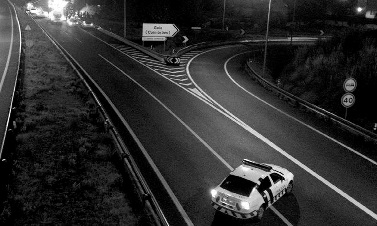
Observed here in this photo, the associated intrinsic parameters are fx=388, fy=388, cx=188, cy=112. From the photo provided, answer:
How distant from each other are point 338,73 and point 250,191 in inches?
751

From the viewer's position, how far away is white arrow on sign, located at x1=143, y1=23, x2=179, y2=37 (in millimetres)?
38906

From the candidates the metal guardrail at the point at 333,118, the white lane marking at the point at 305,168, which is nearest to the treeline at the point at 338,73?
the metal guardrail at the point at 333,118

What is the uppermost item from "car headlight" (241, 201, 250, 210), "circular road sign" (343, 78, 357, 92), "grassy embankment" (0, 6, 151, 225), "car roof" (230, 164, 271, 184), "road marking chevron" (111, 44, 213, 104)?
"circular road sign" (343, 78, 357, 92)

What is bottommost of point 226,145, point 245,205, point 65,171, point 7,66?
point 65,171

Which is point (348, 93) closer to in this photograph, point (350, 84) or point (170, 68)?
point (350, 84)

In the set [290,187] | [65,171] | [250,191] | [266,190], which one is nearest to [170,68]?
[65,171]

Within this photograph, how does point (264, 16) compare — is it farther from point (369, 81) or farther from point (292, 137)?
→ point (292, 137)

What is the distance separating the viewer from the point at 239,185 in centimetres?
1157

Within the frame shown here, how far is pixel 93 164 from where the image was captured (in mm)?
14828

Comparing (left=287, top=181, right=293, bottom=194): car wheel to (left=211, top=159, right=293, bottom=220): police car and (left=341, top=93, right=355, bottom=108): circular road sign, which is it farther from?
(left=341, top=93, right=355, bottom=108): circular road sign

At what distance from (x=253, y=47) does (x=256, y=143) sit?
126ft

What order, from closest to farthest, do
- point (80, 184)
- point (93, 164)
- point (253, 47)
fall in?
point (80, 184)
point (93, 164)
point (253, 47)

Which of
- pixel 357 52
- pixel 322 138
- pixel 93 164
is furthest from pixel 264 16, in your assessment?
pixel 93 164

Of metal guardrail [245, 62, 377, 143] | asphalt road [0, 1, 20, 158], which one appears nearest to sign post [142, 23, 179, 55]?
asphalt road [0, 1, 20, 158]
